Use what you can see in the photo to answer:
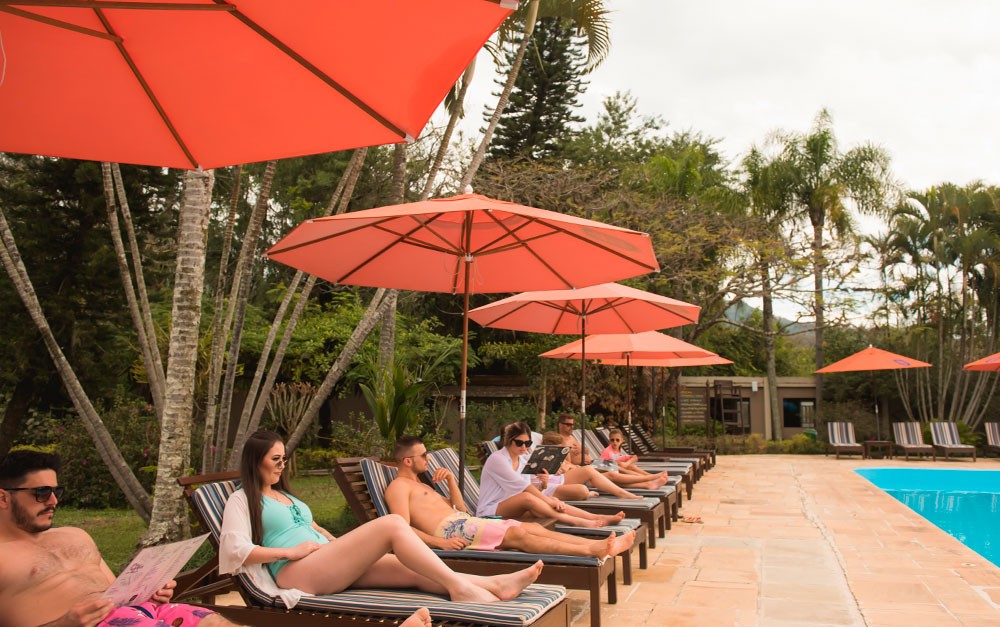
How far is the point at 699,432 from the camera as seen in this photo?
22297 mm

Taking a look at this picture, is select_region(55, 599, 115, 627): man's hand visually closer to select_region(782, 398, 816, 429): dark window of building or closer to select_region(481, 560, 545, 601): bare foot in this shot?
select_region(481, 560, 545, 601): bare foot

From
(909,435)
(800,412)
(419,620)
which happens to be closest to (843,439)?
(909,435)

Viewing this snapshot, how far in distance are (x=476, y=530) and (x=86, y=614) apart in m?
2.66

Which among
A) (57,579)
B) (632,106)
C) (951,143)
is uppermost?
(632,106)

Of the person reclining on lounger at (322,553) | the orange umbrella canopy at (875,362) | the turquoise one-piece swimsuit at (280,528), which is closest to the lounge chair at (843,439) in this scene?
the orange umbrella canopy at (875,362)

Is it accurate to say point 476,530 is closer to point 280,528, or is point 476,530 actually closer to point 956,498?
point 280,528

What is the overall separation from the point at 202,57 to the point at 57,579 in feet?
5.74

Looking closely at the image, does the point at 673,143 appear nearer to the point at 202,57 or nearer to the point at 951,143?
the point at 951,143

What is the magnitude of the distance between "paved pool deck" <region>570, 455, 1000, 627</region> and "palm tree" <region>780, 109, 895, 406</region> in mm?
13426

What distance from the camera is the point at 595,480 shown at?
7.53 meters

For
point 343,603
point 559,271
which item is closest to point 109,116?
point 343,603

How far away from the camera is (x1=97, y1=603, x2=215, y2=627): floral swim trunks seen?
270 centimetres

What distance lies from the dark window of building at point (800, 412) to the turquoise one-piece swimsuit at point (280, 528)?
907 inches

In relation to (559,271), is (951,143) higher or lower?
higher
